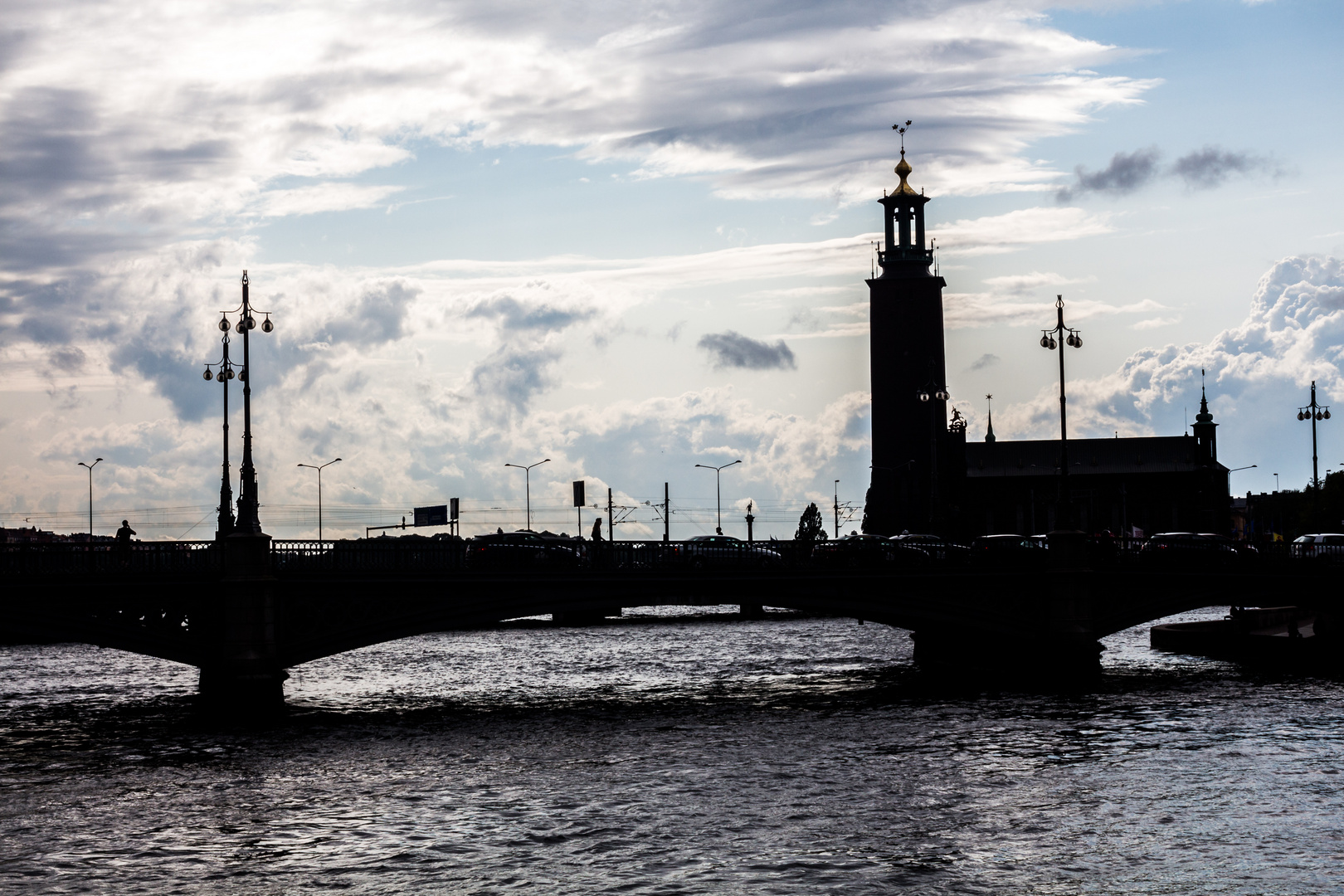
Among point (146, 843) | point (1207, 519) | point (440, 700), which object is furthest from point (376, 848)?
point (1207, 519)

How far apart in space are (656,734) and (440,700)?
1299 centimetres

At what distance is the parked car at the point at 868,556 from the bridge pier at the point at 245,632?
19.7 meters

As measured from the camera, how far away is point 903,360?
137500mm

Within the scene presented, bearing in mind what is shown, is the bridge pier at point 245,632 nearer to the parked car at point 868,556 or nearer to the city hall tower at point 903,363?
the parked car at point 868,556

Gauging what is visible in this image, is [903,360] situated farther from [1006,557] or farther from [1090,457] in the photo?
[1006,557]

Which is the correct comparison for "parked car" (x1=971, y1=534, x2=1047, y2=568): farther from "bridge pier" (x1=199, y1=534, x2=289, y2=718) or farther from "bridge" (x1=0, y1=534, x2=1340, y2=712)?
"bridge pier" (x1=199, y1=534, x2=289, y2=718)

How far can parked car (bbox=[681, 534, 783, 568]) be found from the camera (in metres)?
54.1

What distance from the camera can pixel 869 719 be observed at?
4541 cm

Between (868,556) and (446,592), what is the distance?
18.1 metres

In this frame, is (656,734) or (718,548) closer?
(656,734)

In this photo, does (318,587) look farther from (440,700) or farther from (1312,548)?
(1312,548)

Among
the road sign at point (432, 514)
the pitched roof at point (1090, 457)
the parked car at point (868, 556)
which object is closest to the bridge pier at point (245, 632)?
the parked car at point (868, 556)

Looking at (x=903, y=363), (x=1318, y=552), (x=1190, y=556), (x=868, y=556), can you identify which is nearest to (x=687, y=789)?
(x=868, y=556)

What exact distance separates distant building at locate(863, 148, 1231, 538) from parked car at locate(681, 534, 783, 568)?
63695mm
